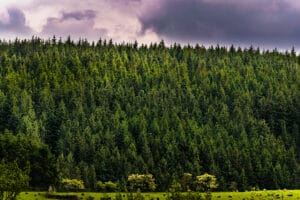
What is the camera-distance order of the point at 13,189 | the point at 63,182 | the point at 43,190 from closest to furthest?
the point at 13,189 < the point at 43,190 < the point at 63,182

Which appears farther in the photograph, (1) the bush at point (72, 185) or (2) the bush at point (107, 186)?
(2) the bush at point (107, 186)

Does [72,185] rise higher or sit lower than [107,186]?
higher

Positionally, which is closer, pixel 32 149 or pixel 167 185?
pixel 32 149

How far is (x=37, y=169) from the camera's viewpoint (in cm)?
16150

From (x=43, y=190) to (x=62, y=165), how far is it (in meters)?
32.2

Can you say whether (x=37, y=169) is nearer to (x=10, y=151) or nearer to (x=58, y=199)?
(x=10, y=151)

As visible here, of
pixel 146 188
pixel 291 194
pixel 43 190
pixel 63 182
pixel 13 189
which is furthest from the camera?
pixel 146 188

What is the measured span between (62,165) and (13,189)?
100162 mm

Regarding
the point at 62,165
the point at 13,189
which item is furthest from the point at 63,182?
the point at 13,189

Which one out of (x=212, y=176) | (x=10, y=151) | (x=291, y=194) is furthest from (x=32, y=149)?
(x=291, y=194)

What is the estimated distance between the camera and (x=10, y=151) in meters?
163

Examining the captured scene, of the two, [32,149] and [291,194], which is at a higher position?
[32,149]

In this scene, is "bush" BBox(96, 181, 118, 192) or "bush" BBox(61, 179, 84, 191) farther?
"bush" BBox(96, 181, 118, 192)

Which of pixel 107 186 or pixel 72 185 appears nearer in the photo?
pixel 72 185
